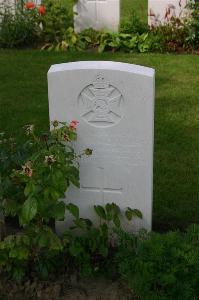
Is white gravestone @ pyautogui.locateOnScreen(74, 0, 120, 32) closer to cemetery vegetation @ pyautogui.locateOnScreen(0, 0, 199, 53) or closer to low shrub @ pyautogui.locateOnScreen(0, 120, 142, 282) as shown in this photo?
cemetery vegetation @ pyautogui.locateOnScreen(0, 0, 199, 53)

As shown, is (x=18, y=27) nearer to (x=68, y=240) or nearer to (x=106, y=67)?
(x=106, y=67)

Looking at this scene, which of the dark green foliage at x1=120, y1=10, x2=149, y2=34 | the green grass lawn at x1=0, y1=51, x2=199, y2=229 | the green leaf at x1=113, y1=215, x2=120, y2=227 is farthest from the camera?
the dark green foliage at x1=120, y1=10, x2=149, y2=34

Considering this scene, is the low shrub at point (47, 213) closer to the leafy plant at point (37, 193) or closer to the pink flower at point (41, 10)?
the leafy plant at point (37, 193)

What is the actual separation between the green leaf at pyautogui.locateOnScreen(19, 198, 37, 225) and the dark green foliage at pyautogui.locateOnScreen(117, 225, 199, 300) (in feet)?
Result: 1.79

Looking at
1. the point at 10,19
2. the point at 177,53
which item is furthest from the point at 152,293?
the point at 10,19

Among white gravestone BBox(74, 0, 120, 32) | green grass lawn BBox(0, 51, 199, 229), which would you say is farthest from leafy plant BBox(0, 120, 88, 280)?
white gravestone BBox(74, 0, 120, 32)

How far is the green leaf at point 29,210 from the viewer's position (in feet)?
11.3

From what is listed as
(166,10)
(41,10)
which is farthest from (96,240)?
(166,10)

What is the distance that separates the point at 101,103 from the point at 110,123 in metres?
0.13

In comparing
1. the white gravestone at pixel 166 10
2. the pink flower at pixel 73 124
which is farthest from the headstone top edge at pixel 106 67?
the white gravestone at pixel 166 10

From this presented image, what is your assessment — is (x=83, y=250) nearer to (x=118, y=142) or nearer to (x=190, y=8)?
(x=118, y=142)

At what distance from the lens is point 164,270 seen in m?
3.40

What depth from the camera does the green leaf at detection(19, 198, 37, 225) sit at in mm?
3459

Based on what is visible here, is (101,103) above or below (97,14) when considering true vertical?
below
